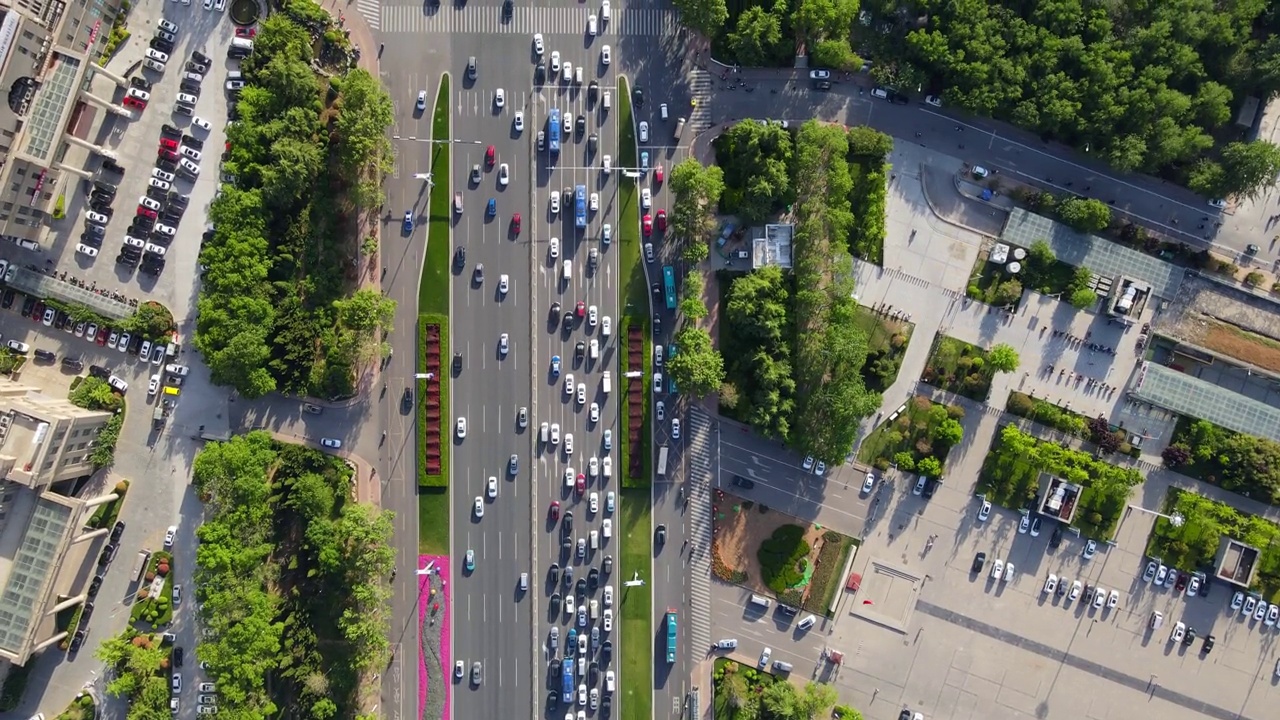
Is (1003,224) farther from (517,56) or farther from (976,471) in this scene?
(517,56)

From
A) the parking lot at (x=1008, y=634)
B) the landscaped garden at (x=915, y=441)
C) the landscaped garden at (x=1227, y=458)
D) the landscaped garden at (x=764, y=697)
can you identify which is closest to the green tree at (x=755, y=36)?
the landscaped garden at (x=915, y=441)

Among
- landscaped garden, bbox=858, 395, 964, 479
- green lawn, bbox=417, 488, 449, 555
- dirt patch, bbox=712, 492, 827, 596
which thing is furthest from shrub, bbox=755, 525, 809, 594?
green lawn, bbox=417, 488, 449, 555

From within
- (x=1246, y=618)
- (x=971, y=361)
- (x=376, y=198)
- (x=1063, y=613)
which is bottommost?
→ (x=1063, y=613)

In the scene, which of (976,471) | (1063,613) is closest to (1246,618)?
(1063,613)

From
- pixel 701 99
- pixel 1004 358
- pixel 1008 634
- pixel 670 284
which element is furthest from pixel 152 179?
pixel 1008 634

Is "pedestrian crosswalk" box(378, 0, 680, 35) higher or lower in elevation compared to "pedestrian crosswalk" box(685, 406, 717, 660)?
higher

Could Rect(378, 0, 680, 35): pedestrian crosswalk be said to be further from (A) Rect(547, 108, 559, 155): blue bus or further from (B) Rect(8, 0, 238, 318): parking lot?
(B) Rect(8, 0, 238, 318): parking lot

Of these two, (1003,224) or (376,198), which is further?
(1003,224)
